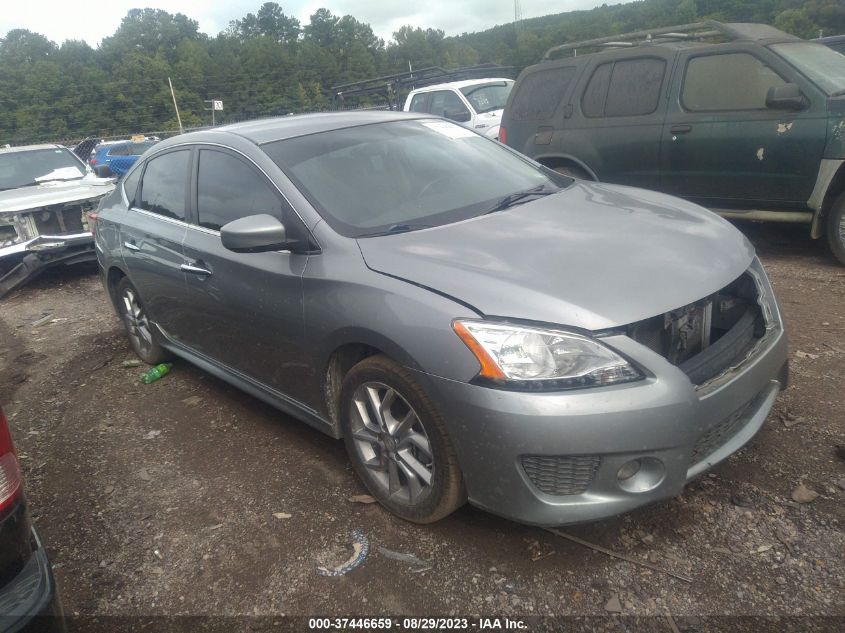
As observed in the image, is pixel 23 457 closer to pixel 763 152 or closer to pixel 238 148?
pixel 238 148

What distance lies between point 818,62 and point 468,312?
5.28 meters

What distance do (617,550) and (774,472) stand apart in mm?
874

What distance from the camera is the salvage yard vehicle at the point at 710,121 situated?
546cm

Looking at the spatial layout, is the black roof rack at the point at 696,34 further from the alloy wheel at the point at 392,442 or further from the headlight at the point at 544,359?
the alloy wheel at the point at 392,442

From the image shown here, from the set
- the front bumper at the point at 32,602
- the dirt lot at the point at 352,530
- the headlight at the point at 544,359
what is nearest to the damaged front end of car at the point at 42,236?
the dirt lot at the point at 352,530

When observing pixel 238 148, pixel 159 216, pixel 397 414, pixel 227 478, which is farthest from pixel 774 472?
pixel 159 216

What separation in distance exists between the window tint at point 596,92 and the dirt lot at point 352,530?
3327 millimetres

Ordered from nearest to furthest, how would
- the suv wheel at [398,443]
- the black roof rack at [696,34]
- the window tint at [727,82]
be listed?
the suv wheel at [398,443] → the window tint at [727,82] → the black roof rack at [696,34]

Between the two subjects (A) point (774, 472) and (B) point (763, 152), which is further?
(B) point (763, 152)

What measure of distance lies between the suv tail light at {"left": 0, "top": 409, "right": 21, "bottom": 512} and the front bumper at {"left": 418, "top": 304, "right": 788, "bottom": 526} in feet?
4.29

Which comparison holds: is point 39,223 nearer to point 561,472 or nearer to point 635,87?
point 635,87

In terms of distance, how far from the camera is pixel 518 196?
3.39 meters

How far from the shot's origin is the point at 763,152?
5.66 meters

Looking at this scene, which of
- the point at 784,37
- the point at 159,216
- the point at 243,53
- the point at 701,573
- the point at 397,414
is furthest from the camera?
the point at 243,53
